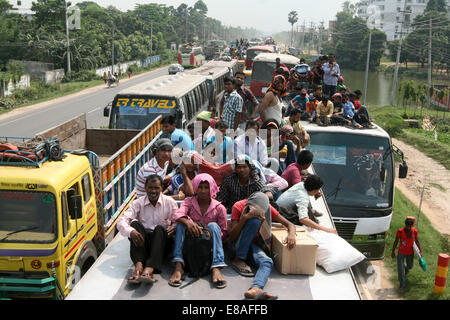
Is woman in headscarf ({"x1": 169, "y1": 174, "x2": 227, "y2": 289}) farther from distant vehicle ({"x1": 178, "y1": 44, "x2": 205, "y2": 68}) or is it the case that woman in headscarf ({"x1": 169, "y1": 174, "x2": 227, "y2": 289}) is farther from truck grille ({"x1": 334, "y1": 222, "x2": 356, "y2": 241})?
distant vehicle ({"x1": 178, "y1": 44, "x2": 205, "y2": 68})

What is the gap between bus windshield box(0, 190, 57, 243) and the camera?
5699 millimetres

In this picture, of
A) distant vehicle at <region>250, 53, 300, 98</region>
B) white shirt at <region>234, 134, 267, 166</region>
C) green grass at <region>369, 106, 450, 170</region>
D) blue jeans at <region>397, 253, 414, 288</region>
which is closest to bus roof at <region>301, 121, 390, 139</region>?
blue jeans at <region>397, 253, 414, 288</region>

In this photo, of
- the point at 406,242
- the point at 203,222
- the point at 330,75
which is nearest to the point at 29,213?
the point at 203,222

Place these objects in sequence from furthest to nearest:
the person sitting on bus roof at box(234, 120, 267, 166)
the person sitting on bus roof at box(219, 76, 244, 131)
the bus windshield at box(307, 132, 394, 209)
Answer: the person sitting on bus roof at box(219, 76, 244, 131) < the bus windshield at box(307, 132, 394, 209) < the person sitting on bus roof at box(234, 120, 267, 166)

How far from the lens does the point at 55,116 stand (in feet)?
102

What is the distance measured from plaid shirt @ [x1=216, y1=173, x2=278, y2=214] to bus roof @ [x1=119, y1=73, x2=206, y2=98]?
6899 mm

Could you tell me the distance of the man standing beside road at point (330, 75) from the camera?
A: 15453 mm

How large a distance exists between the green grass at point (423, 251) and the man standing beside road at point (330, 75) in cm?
448

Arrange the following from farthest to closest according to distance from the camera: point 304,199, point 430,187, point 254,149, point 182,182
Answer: point 430,187
point 254,149
point 182,182
point 304,199

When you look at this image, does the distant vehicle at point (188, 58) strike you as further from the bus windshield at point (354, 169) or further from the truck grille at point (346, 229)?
the truck grille at point (346, 229)

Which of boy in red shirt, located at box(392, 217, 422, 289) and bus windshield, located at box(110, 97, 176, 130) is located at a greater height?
bus windshield, located at box(110, 97, 176, 130)

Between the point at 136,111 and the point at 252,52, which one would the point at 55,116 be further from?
the point at 136,111

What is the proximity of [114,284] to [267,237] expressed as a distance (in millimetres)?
1865

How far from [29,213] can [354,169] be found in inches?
245
